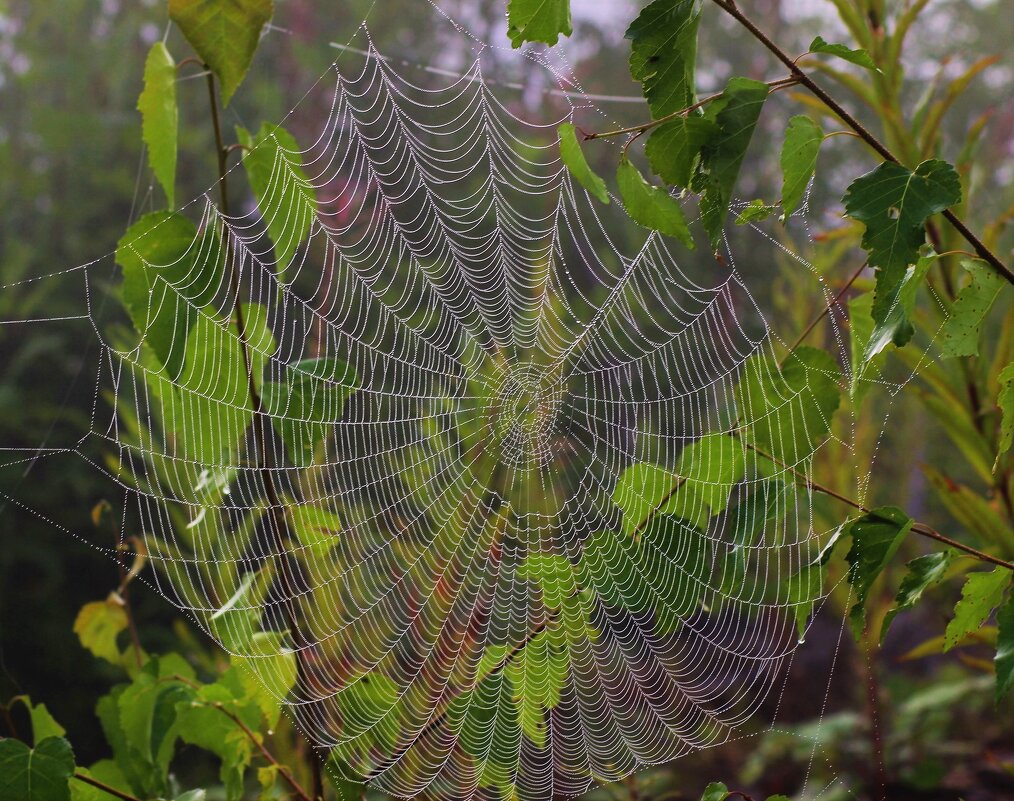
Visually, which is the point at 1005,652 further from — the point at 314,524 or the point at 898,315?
the point at 314,524

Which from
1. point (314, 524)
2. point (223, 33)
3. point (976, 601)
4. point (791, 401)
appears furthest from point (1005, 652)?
point (223, 33)

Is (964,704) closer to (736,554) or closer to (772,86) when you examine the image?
(736,554)

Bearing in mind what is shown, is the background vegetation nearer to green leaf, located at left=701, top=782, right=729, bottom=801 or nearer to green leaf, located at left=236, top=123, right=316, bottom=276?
green leaf, located at left=701, top=782, right=729, bottom=801

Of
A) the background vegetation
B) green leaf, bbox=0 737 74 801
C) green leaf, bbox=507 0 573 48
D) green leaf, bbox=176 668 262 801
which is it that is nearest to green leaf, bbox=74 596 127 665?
the background vegetation

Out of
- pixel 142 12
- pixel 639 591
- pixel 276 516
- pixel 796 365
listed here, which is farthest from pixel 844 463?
pixel 142 12

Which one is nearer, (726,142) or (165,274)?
(726,142)
